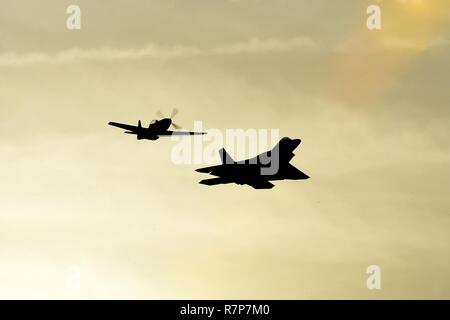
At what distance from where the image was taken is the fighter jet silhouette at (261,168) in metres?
118

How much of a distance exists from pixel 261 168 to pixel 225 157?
5.60 metres

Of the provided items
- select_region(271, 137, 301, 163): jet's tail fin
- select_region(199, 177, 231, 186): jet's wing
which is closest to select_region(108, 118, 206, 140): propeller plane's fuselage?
select_region(199, 177, 231, 186): jet's wing

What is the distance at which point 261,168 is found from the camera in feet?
396

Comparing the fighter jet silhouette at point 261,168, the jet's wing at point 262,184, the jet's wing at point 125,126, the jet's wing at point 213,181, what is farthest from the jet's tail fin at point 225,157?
the jet's wing at point 125,126

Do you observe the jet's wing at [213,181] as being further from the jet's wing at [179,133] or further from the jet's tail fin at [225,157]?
the jet's wing at [179,133]

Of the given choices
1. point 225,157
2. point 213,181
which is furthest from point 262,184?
point 225,157

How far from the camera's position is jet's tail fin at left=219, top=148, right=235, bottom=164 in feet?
390

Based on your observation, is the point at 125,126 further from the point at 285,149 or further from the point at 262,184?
the point at 285,149

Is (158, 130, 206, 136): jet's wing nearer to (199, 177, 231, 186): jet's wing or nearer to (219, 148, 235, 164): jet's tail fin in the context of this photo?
(199, 177, 231, 186): jet's wing

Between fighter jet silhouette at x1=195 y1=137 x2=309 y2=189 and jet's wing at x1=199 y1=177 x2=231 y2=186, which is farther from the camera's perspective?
jet's wing at x1=199 y1=177 x2=231 y2=186
